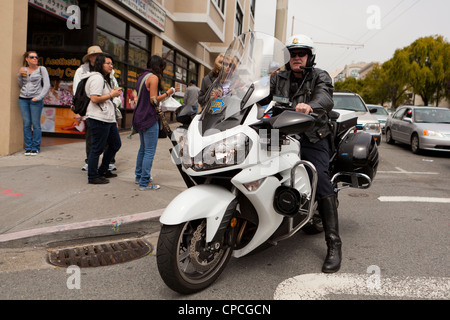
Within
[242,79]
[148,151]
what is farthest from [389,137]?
[242,79]

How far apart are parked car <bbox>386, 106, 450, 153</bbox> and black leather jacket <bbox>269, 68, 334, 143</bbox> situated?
9.92 metres

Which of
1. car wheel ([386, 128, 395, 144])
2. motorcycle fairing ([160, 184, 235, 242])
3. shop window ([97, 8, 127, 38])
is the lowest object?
motorcycle fairing ([160, 184, 235, 242])

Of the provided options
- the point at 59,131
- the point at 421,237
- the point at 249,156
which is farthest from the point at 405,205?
the point at 59,131

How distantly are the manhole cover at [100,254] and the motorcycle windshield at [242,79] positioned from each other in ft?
4.97

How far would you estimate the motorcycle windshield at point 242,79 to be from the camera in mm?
2918

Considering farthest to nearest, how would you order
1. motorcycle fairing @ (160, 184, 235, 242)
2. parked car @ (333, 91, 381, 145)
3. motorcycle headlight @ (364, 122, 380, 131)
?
parked car @ (333, 91, 381, 145) → motorcycle headlight @ (364, 122, 380, 131) → motorcycle fairing @ (160, 184, 235, 242)

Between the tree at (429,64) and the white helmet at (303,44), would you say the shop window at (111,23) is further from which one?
the tree at (429,64)

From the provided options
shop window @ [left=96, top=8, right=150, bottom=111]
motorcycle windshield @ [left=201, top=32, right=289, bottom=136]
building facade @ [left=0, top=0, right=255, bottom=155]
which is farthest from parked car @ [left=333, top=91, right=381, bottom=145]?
motorcycle windshield @ [left=201, top=32, right=289, bottom=136]

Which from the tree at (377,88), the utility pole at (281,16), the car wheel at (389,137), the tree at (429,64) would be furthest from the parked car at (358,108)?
the tree at (377,88)

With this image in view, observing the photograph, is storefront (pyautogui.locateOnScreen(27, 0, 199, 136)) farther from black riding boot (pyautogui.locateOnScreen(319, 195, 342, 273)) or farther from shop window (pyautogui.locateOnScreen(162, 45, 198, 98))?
black riding boot (pyautogui.locateOnScreen(319, 195, 342, 273))

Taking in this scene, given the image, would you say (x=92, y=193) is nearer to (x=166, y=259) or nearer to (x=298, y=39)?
(x=166, y=259)

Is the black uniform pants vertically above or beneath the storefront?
beneath

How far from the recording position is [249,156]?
2758 millimetres

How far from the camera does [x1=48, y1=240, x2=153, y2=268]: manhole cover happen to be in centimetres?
349
